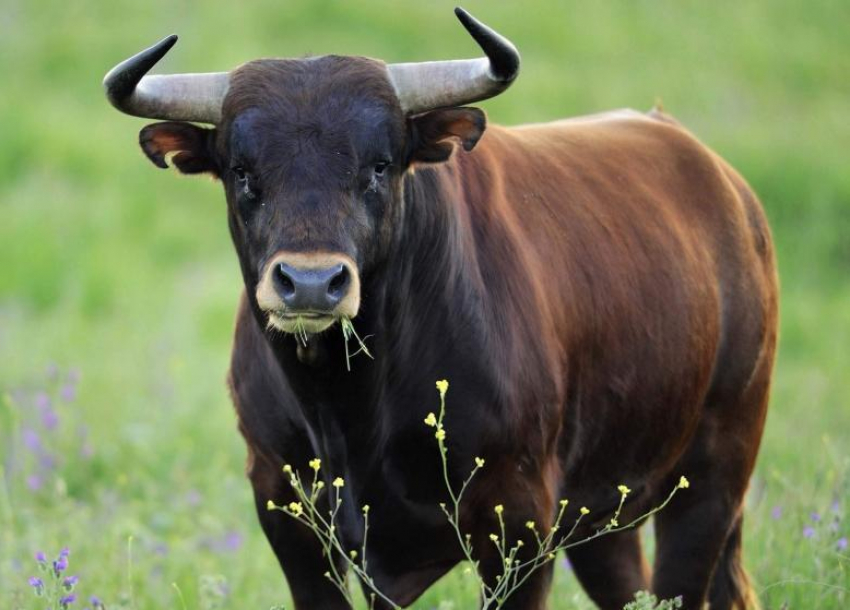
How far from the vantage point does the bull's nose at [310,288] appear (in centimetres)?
464

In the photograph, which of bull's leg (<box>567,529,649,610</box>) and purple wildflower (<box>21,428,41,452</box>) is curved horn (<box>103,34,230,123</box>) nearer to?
bull's leg (<box>567,529,649,610</box>)

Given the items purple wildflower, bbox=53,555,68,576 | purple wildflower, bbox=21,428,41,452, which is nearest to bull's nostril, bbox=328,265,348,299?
purple wildflower, bbox=53,555,68,576

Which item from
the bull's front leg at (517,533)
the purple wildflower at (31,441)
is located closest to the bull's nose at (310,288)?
the bull's front leg at (517,533)

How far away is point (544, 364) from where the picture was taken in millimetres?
5406

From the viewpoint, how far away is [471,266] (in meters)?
5.44

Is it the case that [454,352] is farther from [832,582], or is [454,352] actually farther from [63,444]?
[63,444]

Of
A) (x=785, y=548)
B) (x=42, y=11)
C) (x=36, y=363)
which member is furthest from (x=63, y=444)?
(x=42, y=11)

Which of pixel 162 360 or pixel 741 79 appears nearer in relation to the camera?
pixel 162 360

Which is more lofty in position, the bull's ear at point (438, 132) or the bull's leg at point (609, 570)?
the bull's ear at point (438, 132)

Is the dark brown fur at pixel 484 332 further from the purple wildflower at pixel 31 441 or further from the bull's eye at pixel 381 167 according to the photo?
the purple wildflower at pixel 31 441

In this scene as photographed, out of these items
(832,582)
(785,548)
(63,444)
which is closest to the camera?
(832,582)

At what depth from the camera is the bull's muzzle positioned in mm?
4648

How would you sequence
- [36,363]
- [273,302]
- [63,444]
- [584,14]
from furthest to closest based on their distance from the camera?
[584,14] < [36,363] < [63,444] < [273,302]

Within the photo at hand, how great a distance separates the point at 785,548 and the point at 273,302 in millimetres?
3142
